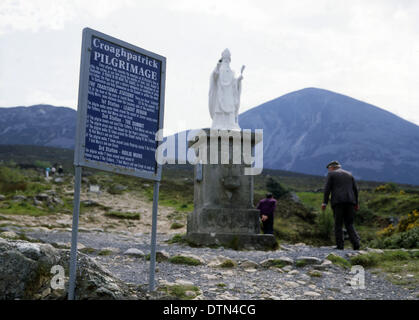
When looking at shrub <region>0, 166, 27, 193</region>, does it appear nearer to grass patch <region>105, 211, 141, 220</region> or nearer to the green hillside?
the green hillside

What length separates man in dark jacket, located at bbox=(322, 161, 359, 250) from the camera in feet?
34.4

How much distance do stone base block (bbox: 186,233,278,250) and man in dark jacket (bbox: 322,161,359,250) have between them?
1.64m

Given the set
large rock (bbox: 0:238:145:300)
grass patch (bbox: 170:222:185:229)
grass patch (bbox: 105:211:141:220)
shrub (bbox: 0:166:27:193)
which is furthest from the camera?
shrub (bbox: 0:166:27:193)

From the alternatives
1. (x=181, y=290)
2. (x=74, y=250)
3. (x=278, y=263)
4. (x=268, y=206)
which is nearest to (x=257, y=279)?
(x=278, y=263)

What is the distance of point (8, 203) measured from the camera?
19328 millimetres

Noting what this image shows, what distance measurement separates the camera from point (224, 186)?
12.3 meters

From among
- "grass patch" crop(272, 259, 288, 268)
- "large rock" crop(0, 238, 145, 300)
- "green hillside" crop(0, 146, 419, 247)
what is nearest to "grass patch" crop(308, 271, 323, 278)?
"grass patch" crop(272, 259, 288, 268)

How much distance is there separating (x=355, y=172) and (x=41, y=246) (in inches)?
6996

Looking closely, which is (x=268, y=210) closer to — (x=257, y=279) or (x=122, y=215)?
(x=257, y=279)

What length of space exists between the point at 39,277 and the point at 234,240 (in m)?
7.02

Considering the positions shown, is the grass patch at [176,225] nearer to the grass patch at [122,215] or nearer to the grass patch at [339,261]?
the grass patch at [122,215]

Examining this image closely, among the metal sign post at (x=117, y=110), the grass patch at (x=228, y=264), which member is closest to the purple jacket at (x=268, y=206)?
the grass patch at (x=228, y=264)
